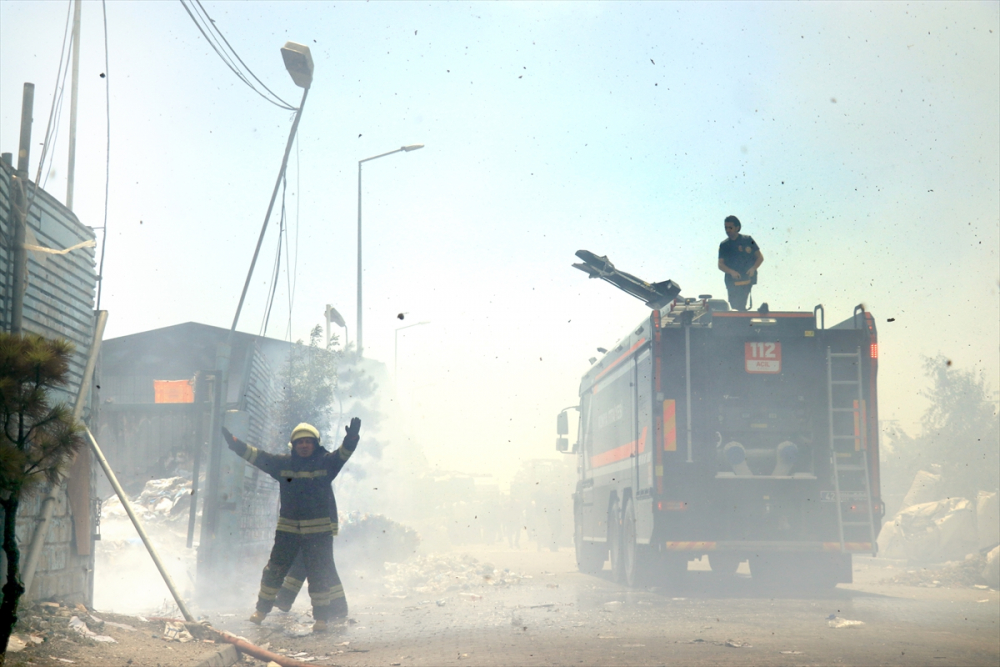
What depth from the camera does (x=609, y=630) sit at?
812 cm

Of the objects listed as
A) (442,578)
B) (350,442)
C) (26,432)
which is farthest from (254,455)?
(442,578)

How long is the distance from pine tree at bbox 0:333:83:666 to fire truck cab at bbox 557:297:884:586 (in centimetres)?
745

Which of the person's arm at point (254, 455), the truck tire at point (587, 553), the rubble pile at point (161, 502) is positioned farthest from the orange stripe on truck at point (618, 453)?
the rubble pile at point (161, 502)

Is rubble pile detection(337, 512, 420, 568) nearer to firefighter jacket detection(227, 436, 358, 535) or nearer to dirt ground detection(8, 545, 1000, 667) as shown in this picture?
dirt ground detection(8, 545, 1000, 667)

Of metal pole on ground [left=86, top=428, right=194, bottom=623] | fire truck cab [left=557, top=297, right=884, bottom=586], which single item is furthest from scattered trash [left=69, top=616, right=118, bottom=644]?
fire truck cab [left=557, top=297, right=884, bottom=586]

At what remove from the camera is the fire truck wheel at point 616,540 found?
13.2m

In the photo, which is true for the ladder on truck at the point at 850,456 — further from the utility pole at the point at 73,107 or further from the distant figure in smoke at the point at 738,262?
the utility pole at the point at 73,107

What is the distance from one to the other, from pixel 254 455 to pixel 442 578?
8.54 metres

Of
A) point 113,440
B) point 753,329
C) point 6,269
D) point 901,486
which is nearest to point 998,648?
point 753,329

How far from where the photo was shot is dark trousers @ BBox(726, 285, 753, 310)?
39.4 ft

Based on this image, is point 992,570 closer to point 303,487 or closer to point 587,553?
point 587,553

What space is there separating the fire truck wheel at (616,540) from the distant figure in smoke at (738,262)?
346cm

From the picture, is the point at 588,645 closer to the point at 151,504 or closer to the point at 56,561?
the point at 56,561

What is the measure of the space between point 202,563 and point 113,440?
17.3 meters
